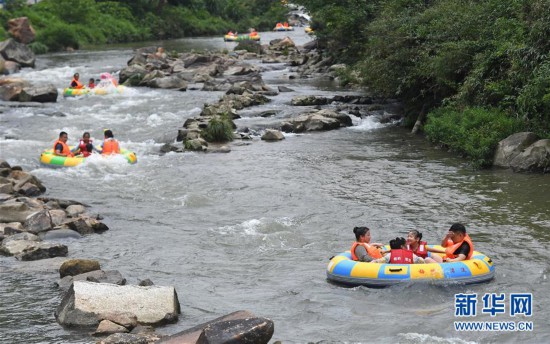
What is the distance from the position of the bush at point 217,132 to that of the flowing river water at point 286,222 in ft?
2.79

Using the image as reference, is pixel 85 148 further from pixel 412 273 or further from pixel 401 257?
pixel 412 273

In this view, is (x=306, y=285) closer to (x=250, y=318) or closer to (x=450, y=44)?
(x=250, y=318)

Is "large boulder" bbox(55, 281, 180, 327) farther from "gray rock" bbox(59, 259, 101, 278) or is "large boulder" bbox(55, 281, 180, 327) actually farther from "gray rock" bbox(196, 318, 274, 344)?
"gray rock" bbox(196, 318, 274, 344)

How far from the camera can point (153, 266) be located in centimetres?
1262

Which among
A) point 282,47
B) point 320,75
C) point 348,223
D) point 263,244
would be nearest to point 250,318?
point 263,244

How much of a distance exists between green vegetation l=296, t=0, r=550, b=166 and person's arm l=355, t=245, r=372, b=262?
24.1 ft

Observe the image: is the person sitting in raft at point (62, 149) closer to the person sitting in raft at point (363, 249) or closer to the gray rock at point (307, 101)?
the gray rock at point (307, 101)

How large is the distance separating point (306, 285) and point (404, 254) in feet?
4.96

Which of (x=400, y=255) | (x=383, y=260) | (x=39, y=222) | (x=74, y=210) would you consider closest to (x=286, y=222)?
(x=383, y=260)

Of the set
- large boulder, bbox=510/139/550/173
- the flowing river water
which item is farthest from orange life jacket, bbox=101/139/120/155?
large boulder, bbox=510/139/550/173

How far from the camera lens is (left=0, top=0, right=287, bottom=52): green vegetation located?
171ft

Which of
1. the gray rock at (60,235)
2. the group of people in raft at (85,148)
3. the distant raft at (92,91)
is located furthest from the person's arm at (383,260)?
the distant raft at (92,91)

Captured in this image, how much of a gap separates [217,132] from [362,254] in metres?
11.5

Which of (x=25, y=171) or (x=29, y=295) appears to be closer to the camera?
(x=29, y=295)
